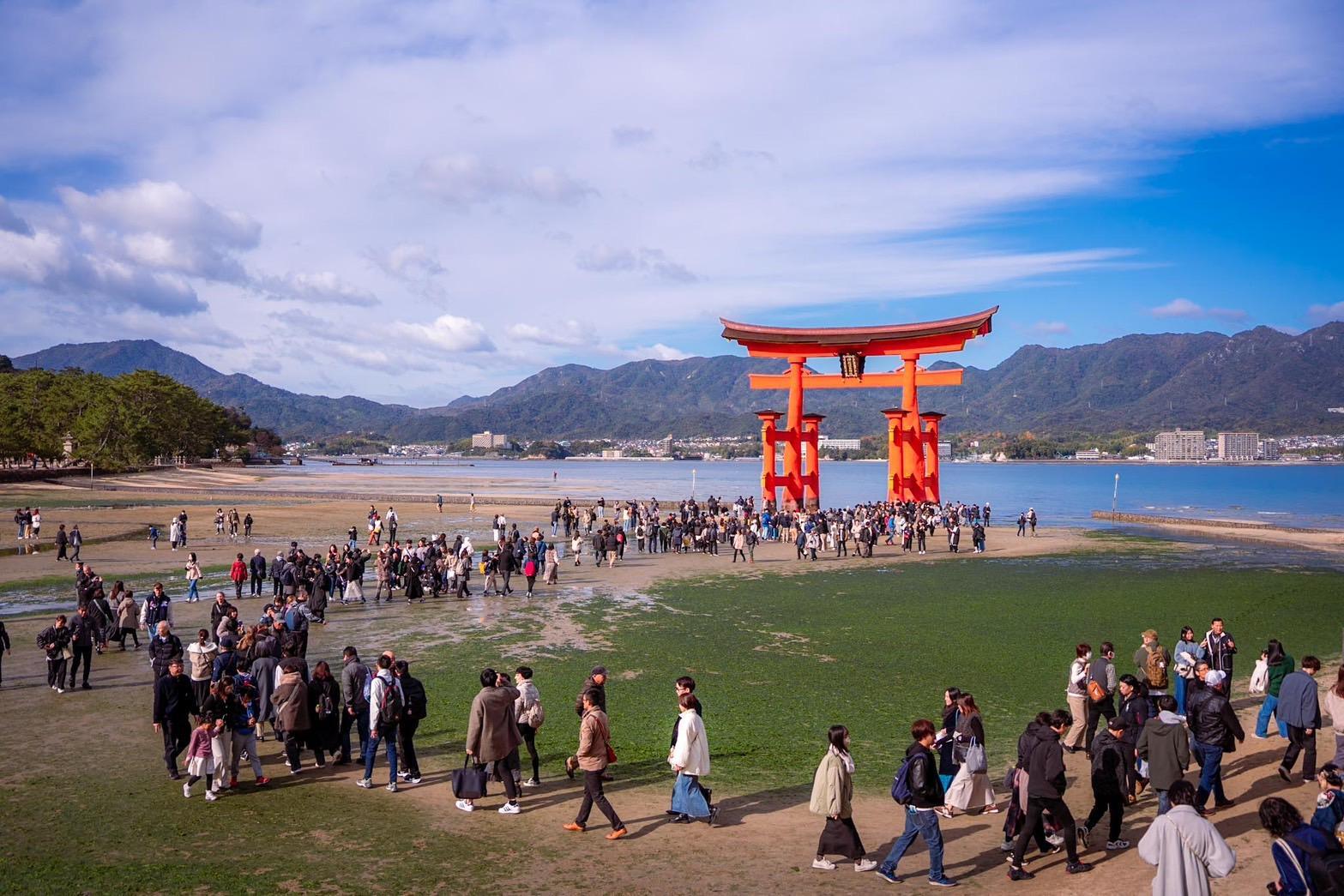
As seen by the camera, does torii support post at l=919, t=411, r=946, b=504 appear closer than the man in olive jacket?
No

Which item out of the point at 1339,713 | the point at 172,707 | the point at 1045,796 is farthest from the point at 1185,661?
the point at 172,707

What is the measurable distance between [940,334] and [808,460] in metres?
9.23

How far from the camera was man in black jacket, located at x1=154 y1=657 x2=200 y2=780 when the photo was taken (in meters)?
9.28

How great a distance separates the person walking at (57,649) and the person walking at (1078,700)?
13852 mm

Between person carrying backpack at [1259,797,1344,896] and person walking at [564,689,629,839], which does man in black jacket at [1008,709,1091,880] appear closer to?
person carrying backpack at [1259,797,1344,896]

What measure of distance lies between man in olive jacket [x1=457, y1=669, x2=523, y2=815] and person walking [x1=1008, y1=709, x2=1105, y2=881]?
4.71 meters

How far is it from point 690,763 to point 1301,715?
6.53 metres

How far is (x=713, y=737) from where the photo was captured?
→ 1080cm

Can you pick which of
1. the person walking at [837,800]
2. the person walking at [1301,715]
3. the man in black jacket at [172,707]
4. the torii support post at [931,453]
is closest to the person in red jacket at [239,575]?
the man in black jacket at [172,707]

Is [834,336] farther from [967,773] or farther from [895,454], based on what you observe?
[967,773]

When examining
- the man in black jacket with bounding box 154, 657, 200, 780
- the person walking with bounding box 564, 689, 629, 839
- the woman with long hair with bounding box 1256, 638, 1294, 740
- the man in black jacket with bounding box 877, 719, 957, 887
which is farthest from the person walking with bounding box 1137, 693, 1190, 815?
the man in black jacket with bounding box 154, 657, 200, 780

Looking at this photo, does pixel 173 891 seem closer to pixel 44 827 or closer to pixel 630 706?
pixel 44 827

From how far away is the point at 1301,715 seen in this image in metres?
8.87

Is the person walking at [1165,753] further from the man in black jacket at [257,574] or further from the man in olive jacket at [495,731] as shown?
the man in black jacket at [257,574]
